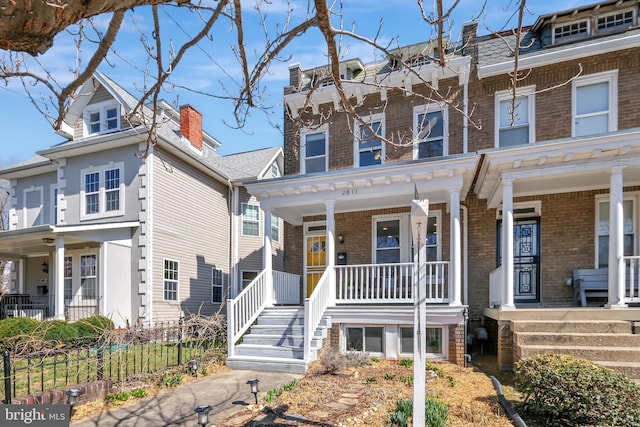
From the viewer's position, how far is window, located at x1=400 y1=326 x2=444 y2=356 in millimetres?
8406

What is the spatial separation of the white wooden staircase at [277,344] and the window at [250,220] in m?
8.76

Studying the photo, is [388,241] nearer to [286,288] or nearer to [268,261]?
[286,288]

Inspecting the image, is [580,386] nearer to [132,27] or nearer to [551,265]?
[551,265]

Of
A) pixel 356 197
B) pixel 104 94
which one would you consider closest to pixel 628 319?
pixel 356 197

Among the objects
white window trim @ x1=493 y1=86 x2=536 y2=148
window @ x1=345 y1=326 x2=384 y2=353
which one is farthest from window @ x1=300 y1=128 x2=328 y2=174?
window @ x1=345 y1=326 x2=384 y2=353

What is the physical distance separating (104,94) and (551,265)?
602 inches

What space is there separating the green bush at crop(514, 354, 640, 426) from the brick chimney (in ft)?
48.8

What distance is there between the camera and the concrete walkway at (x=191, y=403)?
5.00 meters

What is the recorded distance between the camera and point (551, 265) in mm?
9312

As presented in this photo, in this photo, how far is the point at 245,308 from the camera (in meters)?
8.82

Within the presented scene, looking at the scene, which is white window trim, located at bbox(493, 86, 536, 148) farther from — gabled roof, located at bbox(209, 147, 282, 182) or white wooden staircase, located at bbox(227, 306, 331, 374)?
gabled roof, located at bbox(209, 147, 282, 182)

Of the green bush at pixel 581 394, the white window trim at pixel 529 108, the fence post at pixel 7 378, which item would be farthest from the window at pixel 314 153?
the fence post at pixel 7 378

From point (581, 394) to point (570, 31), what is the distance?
9.81 m

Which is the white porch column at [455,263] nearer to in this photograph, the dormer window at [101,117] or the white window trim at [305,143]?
the white window trim at [305,143]
